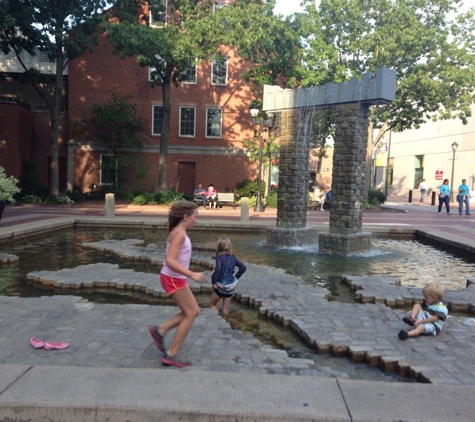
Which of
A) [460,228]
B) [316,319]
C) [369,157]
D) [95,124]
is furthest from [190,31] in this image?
[316,319]

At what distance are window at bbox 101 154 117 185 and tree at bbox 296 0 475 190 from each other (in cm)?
1365

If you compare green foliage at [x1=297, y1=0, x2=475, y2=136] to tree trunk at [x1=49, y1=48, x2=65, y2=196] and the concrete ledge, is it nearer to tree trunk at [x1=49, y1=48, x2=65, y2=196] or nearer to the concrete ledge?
tree trunk at [x1=49, y1=48, x2=65, y2=196]

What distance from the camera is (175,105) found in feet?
104

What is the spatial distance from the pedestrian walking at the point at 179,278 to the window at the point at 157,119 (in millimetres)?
28166

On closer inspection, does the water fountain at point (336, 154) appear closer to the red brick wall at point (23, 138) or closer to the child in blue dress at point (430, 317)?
the child in blue dress at point (430, 317)

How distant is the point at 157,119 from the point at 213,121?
12.3 feet

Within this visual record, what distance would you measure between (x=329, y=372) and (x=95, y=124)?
28982mm

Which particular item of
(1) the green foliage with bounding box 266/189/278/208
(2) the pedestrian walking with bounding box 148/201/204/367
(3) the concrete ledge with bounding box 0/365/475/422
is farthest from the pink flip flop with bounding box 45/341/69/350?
(1) the green foliage with bounding box 266/189/278/208

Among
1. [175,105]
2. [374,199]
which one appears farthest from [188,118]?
[374,199]

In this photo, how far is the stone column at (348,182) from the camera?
12281 mm

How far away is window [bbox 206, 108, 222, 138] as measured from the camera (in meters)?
31.9

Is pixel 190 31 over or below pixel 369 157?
over

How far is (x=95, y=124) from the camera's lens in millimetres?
30703

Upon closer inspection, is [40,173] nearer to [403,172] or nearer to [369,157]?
[369,157]
